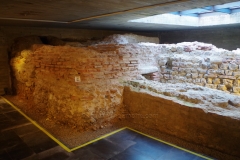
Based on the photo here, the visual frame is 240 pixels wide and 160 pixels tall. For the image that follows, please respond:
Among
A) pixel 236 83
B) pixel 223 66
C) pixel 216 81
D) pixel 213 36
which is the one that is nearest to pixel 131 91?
pixel 216 81

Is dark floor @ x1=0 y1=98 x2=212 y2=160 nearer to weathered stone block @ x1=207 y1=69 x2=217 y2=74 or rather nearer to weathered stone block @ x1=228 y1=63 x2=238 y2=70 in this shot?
weathered stone block @ x1=207 y1=69 x2=217 y2=74

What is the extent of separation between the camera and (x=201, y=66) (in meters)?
7.02

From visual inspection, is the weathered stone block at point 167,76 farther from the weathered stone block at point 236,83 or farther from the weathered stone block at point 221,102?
the weathered stone block at point 221,102

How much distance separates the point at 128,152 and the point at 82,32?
28.6 feet

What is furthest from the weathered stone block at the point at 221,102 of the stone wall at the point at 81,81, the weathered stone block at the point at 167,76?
the weathered stone block at the point at 167,76

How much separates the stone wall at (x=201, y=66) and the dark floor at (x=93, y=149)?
3.98 metres

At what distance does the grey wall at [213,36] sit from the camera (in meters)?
11.2

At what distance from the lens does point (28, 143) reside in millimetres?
3971

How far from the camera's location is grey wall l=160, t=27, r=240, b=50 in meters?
11.2

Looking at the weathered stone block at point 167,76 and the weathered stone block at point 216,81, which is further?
the weathered stone block at point 167,76

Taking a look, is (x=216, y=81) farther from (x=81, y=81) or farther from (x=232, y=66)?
(x=81, y=81)

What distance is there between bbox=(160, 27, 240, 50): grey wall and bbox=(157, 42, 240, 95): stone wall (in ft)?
15.1

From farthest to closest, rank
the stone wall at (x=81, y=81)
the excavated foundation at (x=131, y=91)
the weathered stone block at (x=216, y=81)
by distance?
the weathered stone block at (x=216, y=81) → the stone wall at (x=81, y=81) → the excavated foundation at (x=131, y=91)

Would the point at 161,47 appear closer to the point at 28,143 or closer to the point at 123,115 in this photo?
the point at 123,115
